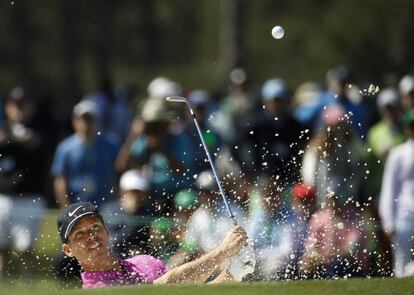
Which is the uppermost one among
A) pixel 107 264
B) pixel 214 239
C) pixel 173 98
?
pixel 173 98

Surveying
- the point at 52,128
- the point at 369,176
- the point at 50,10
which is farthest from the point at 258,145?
the point at 50,10

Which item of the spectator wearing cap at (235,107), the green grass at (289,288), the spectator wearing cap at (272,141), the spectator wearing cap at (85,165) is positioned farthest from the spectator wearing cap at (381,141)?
the green grass at (289,288)

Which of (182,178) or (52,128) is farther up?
(182,178)

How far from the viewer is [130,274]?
8430 millimetres

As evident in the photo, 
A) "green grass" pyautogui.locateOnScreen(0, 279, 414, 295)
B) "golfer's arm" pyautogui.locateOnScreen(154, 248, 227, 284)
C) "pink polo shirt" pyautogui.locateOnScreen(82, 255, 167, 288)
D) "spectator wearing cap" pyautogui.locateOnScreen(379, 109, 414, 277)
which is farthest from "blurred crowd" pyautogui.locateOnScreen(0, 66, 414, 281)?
"green grass" pyautogui.locateOnScreen(0, 279, 414, 295)

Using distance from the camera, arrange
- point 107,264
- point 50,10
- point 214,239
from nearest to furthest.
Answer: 1. point 107,264
2. point 214,239
3. point 50,10

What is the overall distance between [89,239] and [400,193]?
472cm

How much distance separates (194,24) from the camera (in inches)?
1788

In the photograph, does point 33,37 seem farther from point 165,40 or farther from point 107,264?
point 107,264

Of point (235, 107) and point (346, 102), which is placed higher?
point (346, 102)

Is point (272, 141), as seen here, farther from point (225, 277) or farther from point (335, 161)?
point (225, 277)

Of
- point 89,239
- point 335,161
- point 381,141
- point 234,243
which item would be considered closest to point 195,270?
point 234,243

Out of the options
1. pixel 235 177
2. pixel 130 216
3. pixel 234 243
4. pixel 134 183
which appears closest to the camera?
pixel 234 243

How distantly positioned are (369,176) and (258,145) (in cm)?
130
